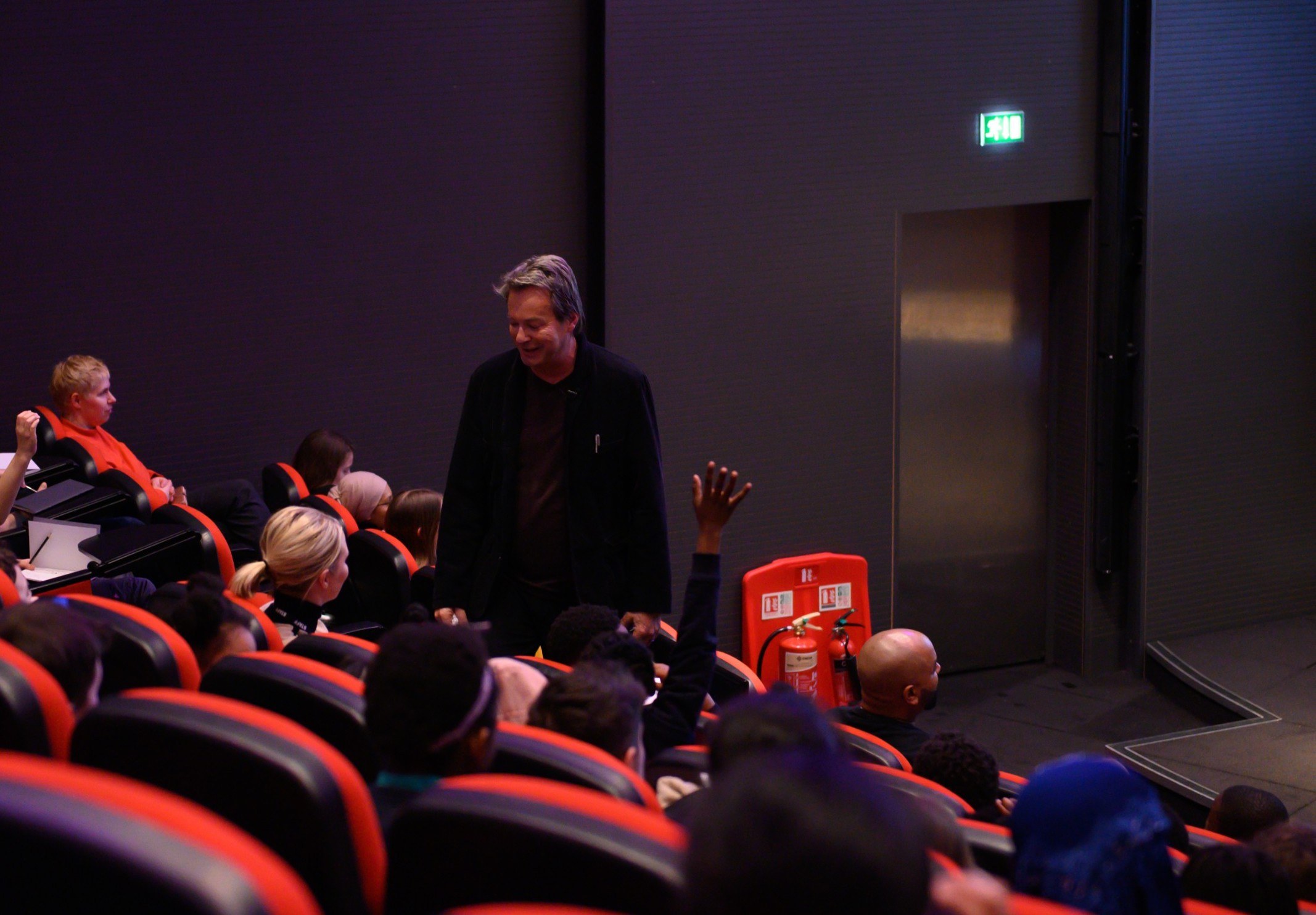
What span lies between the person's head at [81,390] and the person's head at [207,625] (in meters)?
2.17

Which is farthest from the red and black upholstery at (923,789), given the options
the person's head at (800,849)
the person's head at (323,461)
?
the person's head at (323,461)

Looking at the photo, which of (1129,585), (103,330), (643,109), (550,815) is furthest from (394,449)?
(550,815)

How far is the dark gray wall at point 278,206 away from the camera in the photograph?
14.6 feet

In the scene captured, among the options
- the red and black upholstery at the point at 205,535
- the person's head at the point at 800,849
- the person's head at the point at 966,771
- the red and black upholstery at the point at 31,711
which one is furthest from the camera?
the red and black upholstery at the point at 205,535

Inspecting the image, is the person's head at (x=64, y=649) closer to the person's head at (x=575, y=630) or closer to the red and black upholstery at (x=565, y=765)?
the red and black upholstery at (x=565, y=765)

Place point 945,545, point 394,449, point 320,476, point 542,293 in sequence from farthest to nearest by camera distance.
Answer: point 945,545 → point 394,449 → point 320,476 → point 542,293

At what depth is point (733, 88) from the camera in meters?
5.36

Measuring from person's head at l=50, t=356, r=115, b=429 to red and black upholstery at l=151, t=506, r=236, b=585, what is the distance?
26.5 inches

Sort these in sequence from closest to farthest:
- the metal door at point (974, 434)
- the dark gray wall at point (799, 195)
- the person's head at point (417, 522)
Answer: the person's head at point (417, 522)
the dark gray wall at point (799, 195)
the metal door at point (974, 434)

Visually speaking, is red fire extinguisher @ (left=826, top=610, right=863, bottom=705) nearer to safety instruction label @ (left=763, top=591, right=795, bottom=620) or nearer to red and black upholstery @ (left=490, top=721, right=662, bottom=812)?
safety instruction label @ (left=763, top=591, right=795, bottom=620)

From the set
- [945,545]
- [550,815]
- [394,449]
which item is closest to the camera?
[550,815]

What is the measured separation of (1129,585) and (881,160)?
2289 millimetres

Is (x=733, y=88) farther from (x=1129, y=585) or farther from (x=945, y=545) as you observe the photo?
(x=1129, y=585)

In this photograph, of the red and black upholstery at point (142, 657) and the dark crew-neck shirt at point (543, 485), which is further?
the dark crew-neck shirt at point (543, 485)
